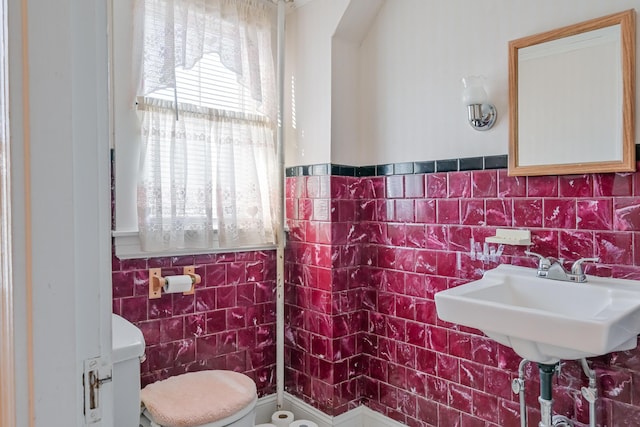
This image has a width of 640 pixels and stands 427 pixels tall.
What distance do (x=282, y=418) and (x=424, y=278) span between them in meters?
1.08

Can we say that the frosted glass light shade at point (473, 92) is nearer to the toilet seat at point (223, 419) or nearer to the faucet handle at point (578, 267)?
the faucet handle at point (578, 267)

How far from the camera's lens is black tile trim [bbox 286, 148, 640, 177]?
6.03 feet

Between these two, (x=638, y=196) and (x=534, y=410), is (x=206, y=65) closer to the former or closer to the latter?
(x=638, y=196)

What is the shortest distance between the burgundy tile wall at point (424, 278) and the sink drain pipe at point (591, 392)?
0.07 metres

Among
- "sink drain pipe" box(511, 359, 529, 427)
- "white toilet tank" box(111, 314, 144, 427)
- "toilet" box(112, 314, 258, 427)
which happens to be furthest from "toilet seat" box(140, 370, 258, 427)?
"sink drain pipe" box(511, 359, 529, 427)

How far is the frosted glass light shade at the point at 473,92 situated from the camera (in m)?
1.78

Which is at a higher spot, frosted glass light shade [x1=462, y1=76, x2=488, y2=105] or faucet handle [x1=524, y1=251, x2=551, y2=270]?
frosted glass light shade [x1=462, y1=76, x2=488, y2=105]

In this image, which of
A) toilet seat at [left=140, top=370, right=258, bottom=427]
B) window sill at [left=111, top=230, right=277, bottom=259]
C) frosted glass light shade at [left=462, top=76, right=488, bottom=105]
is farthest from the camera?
window sill at [left=111, top=230, right=277, bottom=259]

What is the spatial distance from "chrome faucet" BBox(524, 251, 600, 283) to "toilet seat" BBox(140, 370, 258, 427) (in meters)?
1.27

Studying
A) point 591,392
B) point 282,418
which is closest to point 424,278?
point 591,392

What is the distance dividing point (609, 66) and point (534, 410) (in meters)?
1.33

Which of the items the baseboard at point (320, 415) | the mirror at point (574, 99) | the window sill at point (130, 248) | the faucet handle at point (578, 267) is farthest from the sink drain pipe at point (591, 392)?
the window sill at point (130, 248)

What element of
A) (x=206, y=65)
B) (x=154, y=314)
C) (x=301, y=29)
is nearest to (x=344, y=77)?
(x=301, y=29)

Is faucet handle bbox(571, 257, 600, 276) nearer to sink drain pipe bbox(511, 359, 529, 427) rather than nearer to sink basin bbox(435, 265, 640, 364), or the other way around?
sink basin bbox(435, 265, 640, 364)
